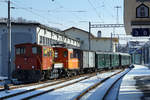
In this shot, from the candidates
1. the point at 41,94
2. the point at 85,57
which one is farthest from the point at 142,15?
the point at 85,57

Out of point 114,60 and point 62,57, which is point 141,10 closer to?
point 62,57

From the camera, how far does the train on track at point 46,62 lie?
19875 millimetres

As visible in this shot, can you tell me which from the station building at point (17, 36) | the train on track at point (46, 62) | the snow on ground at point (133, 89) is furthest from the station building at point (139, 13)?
the station building at point (17, 36)

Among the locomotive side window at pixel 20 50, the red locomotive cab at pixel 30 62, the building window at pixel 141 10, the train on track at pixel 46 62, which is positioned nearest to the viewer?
the building window at pixel 141 10

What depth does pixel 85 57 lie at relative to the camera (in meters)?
28.8

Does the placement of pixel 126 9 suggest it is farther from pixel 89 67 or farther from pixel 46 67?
pixel 89 67

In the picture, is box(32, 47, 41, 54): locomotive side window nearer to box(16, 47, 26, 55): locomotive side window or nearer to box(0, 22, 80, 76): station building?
box(16, 47, 26, 55): locomotive side window

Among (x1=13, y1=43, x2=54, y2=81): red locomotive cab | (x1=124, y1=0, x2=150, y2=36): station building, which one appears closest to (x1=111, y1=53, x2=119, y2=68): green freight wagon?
(x1=124, y1=0, x2=150, y2=36): station building

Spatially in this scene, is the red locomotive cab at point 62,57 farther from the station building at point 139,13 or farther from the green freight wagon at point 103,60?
the green freight wagon at point 103,60

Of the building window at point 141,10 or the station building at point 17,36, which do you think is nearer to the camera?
the building window at point 141,10

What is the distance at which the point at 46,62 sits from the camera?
2072cm

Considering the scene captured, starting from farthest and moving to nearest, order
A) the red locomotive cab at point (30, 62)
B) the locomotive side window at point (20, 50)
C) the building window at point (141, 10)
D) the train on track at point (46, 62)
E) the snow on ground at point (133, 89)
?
the locomotive side window at point (20, 50)
the train on track at point (46, 62)
the red locomotive cab at point (30, 62)
the building window at point (141, 10)
the snow on ground at point (133, 89)

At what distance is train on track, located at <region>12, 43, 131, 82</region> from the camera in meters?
19.9

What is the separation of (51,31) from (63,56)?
38.5 ft
